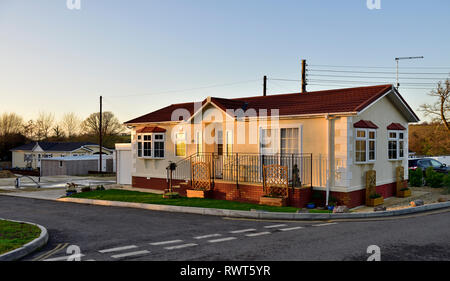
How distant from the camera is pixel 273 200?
14.4 metres

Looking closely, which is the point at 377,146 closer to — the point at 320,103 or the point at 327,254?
the point at 320,103

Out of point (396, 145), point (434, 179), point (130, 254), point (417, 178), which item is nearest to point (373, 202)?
point (396, 145)

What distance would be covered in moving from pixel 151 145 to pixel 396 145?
41.7 ft

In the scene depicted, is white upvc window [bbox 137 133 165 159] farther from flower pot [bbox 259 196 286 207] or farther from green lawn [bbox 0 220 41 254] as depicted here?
green lawn [bbox 0 220 41 254]

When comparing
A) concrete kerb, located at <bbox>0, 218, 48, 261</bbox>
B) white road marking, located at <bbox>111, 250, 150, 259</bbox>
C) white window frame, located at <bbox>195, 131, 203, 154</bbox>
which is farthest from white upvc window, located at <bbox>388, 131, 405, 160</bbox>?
concrete kerb, located at <bbox>0, 218, 48, 261</bbox>

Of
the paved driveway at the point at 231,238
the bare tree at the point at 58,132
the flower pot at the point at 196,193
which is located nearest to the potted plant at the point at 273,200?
the paved driveway at the point at 231,238

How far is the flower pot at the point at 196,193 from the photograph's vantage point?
1675 centimetres

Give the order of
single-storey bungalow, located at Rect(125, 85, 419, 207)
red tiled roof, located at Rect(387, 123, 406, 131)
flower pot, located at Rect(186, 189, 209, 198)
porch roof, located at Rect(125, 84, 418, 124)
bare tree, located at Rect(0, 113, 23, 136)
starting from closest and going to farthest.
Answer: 1. single-storey bungalow, located at Rect(125, 85, 419, 207)
2. porch roof, located at Rect(125, 84, 418, 124)
3. flower pot, located at Rect(186, 189, 209, 198)
4. red tiled roof, located at Rect(387, 123, 406, 131)
5. bare tree, located at Rect(0, 113, 23, 136)

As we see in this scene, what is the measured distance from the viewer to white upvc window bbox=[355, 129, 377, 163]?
1522 cm

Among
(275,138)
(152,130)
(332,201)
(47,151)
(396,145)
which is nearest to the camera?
(332,201)

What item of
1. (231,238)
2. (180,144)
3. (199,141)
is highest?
(199,141)

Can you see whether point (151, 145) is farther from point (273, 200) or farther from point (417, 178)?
point (417, 178)

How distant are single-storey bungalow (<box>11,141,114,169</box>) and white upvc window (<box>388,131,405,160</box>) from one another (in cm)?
4487
